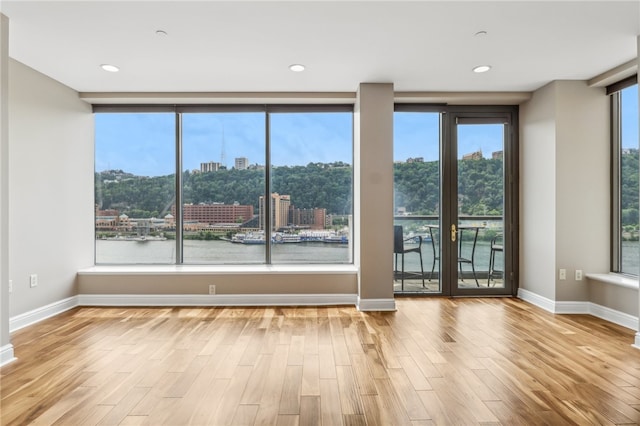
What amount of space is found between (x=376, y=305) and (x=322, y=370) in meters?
1.75

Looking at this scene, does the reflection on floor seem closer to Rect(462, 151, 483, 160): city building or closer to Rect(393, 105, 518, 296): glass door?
Rect(393, 105, 518, 296): glass door

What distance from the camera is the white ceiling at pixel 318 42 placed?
2.72m

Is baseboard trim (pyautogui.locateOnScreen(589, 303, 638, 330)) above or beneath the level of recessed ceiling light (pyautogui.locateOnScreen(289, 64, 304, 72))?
beneath

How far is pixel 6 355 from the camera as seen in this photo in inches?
110

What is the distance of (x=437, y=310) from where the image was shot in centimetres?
434

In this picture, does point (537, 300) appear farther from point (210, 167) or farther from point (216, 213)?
point (210, 167)

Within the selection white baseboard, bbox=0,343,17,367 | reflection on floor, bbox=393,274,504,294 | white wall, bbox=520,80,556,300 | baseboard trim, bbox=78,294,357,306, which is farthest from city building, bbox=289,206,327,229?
white baseboard, bbox=0,343,17,367

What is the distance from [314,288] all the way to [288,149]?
1911 millimetres

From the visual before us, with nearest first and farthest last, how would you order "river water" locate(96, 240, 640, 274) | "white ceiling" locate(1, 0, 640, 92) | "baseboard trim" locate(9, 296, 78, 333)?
"white ceiling" locate(1, 0, 640, 92), "baseboard trim" locate(9, 296, 78, 333), "river water" locate(96, 240, 640, 274)

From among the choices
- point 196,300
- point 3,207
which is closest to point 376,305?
point 196,300

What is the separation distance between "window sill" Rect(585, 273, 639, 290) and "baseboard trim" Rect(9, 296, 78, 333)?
6.07 meters

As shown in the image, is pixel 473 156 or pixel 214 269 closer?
pixel 214 269

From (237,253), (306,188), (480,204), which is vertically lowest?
(237,253)

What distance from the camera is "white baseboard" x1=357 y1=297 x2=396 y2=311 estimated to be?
4320 millimetres
